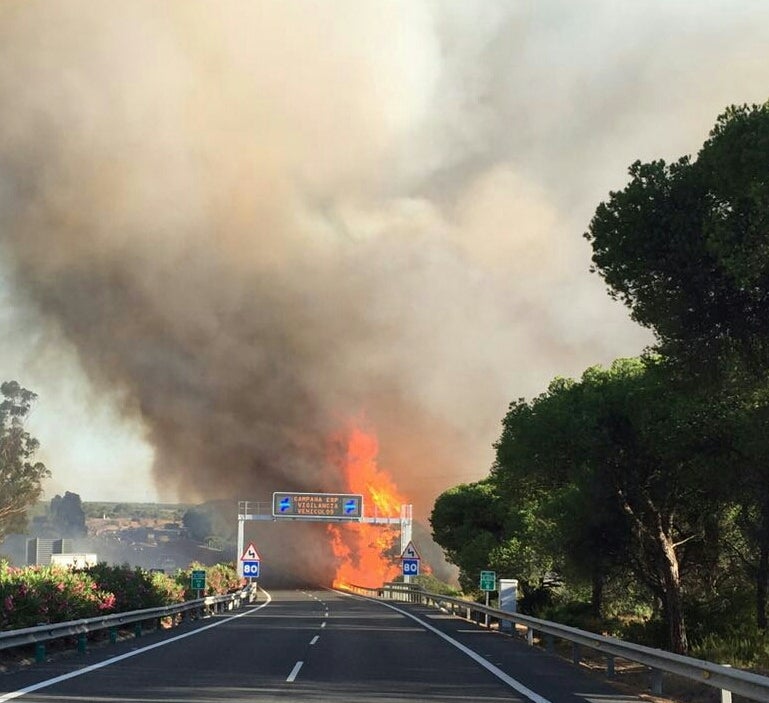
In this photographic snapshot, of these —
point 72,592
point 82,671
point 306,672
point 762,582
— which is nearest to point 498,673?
point 306,672

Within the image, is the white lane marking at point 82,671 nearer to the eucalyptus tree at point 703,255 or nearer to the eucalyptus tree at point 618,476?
the eucalyptus tree at point 703,255

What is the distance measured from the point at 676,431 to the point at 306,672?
15262 millimetres

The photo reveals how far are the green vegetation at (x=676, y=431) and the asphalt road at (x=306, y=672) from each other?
21.3 ft

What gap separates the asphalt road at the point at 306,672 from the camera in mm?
12328

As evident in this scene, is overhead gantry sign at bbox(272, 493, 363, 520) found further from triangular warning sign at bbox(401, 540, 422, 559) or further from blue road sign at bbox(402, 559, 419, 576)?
blue road sign at bbox(402, 559, 419, 576)

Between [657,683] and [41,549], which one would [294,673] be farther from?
[41,549]

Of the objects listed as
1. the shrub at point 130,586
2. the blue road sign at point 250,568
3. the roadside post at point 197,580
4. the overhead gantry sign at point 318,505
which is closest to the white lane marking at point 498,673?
the shrub at point 130,586

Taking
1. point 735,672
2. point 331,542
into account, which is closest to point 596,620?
point 735,672

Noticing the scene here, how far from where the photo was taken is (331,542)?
95875mm

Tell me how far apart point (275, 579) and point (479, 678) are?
88999 millimetres

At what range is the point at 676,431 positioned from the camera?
26.9m

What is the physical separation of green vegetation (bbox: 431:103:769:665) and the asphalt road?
256 inches

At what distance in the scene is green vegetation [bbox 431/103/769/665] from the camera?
1731 cm

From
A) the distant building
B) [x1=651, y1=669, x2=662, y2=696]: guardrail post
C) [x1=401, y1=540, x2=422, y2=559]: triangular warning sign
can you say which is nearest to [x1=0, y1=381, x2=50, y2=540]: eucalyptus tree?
the distant building
